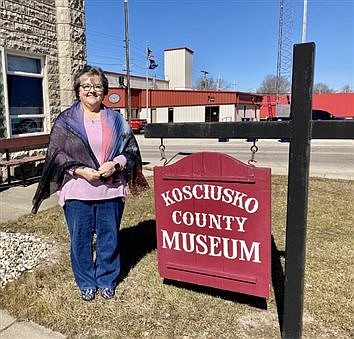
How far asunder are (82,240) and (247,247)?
129 cm

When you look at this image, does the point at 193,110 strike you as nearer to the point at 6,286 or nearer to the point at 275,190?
the point at 275,190

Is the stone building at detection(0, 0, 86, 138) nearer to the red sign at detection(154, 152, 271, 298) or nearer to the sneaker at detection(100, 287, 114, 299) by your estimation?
the sneaker at detection(100, 287, 114, 299)

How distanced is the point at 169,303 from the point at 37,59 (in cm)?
689

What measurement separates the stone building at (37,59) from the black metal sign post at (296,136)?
20.4 ft

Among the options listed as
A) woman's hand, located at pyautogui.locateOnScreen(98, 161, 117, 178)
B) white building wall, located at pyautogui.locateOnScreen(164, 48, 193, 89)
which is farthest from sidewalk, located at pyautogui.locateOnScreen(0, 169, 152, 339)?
white building wall, located at pyautogui.locateOnScreen(164, 48, 193, 89)

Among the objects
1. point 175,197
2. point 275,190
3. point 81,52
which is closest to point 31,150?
point 81,52

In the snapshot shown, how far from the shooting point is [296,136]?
2.14m

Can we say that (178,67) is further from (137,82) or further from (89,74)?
(89,74)

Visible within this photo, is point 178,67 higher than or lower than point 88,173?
higher

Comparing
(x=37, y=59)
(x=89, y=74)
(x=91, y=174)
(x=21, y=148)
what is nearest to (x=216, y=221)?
(x=91, y=174)

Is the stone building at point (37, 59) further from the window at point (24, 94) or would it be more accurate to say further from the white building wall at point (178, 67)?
the white building wall at point (178, 67)

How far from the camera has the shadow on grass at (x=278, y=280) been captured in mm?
2801

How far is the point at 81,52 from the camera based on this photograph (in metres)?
8.79

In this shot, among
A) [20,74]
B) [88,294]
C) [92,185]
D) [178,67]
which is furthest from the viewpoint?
[178,67]
